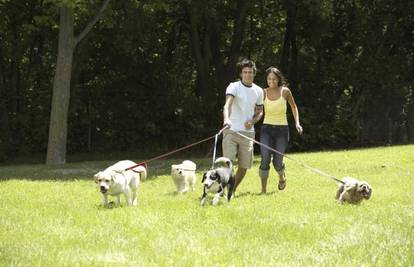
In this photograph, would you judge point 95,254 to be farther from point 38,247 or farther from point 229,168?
point 229,168

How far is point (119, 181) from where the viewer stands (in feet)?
27.8

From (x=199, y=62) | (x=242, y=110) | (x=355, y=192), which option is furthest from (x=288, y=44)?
(x=355, y=192)

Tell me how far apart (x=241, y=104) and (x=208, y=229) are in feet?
9.60

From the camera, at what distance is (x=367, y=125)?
93.6 feet

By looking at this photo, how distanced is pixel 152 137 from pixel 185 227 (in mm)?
18988

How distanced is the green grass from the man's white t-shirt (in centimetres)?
120

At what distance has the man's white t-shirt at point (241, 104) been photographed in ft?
→ 31.1

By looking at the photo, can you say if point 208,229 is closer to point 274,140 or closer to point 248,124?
point 248,124

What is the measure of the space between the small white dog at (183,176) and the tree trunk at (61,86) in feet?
31.0

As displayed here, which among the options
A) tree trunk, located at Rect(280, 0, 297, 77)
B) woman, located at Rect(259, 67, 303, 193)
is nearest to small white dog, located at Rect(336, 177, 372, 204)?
woman, located at Rect(259, 67, 303, 193)

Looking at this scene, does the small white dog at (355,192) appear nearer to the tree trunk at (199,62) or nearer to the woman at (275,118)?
the woman at (275,118)

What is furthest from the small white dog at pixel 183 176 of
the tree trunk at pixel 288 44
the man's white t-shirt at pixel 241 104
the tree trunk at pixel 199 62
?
the tree trunk at pixel 288 44

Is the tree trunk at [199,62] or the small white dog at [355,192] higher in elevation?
the tree trunk at [199,62]

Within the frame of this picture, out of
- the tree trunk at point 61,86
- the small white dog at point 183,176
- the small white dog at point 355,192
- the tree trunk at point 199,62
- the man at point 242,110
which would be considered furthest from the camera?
the tree trunk at point 199,62
